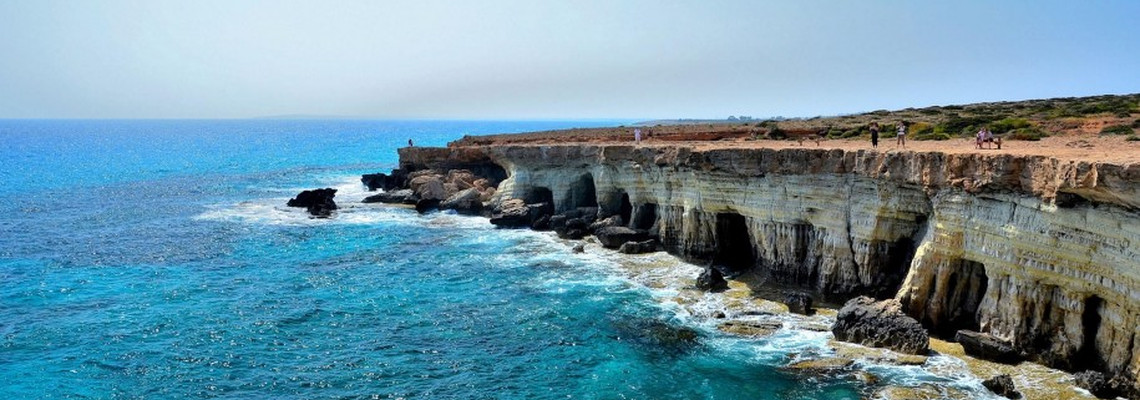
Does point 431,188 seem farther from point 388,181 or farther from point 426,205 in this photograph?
point 388,181

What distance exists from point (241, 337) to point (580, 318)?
41.6 feet

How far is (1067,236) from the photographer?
70.1ft

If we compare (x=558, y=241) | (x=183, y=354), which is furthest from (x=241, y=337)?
(x=558, y=241)

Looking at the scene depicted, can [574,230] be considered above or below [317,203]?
below

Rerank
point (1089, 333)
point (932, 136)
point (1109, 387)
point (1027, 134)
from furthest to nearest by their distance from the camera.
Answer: point (932, 136) → point (1027, 134) → point (1089, 333) → point (1109, 387)

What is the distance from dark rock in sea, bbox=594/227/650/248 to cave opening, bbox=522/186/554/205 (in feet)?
37.8

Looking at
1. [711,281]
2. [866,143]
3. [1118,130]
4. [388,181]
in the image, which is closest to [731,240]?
[711,281]

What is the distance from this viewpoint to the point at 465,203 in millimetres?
56125

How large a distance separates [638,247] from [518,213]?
41.4 ft

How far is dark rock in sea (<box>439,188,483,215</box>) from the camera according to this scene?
183 feet

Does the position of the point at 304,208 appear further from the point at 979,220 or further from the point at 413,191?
the point at 979,220

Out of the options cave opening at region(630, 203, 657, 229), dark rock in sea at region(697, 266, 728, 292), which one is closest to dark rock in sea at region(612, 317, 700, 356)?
dark rock in sea at region(697, 266, 728, 292)

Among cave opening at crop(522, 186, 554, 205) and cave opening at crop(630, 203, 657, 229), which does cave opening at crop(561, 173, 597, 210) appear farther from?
cave opening at crop(630, 203, 657, 229)

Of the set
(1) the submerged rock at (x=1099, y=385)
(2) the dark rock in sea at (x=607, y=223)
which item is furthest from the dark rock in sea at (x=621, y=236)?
(1) the submerged rock at (x=1099, y=385)
